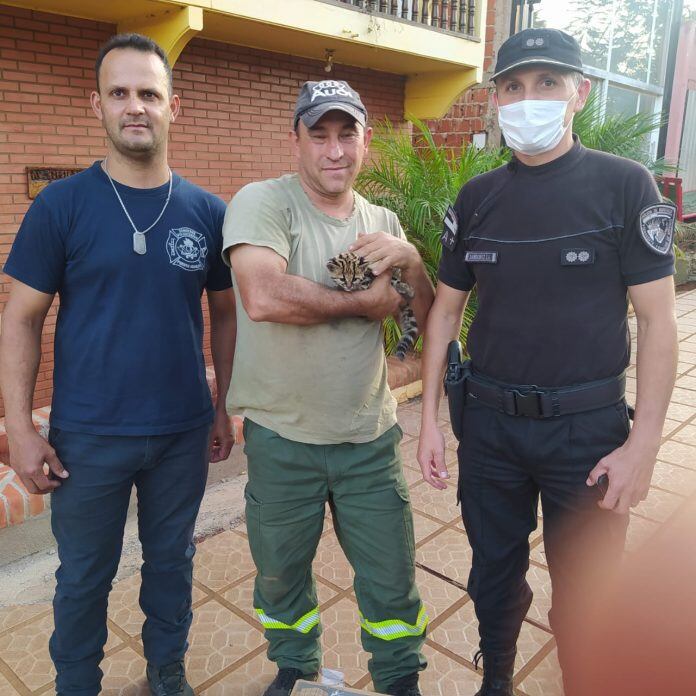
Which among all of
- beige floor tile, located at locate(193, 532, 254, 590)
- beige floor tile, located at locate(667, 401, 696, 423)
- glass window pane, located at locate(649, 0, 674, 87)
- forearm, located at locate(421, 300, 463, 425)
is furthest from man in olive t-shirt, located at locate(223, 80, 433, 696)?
glass window pane, located at locate(649, 0, 674, 87)

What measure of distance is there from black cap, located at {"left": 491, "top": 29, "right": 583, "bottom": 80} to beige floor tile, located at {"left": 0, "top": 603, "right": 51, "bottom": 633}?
3.09m

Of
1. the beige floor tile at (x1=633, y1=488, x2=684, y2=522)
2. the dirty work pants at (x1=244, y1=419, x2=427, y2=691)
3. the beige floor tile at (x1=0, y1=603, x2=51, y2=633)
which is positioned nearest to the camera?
the dirty work pants at (x1=244, y1=419, x2=427, y2=691)

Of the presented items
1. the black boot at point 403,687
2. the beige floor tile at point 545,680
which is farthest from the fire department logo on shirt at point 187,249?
the beige floor tile at point 545,680

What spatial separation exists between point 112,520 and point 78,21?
4863 millimetres

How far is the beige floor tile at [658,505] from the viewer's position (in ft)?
13.1

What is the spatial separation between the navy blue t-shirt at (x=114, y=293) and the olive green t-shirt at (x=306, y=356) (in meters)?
0.21

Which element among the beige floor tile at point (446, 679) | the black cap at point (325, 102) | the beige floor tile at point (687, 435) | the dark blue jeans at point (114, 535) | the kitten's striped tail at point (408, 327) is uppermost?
the black cap at point (325, 102)

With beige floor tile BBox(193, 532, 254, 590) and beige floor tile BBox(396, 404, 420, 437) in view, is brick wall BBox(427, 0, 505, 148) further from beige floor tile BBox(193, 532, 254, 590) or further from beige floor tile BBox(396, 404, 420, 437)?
beige floor tile BBox(193, 532, 254, 590)

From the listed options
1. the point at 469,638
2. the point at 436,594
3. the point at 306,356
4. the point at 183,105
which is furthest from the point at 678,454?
the point at 183,105

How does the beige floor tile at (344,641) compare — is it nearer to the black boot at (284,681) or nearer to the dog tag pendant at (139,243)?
the black boot at (284,681)

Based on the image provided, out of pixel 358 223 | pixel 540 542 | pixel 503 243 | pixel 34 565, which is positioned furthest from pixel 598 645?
pixel 34 565

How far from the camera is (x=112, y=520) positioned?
88.4 inches

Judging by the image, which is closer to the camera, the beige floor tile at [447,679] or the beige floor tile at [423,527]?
the beige floor tile at [447,679]

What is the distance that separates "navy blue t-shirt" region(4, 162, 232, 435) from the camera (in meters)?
2.11
